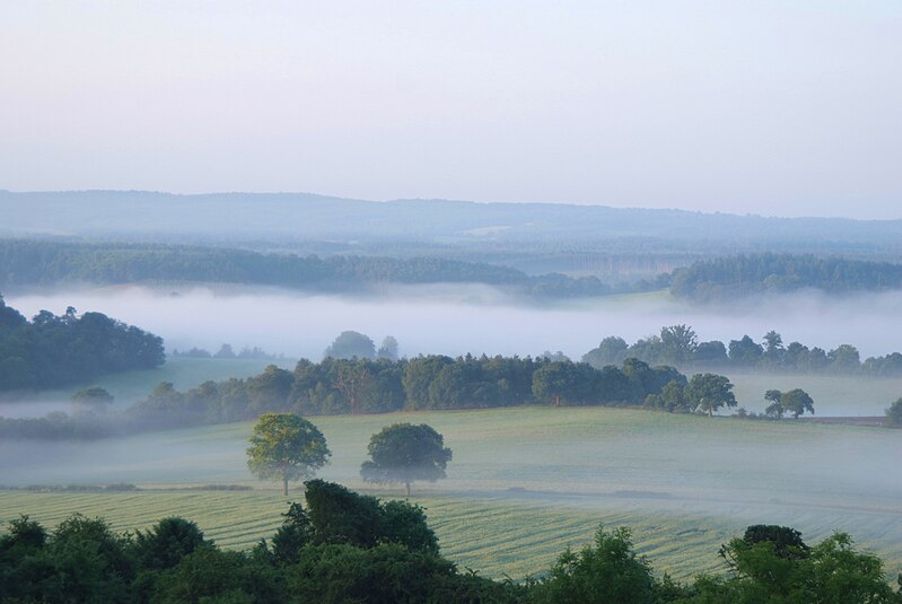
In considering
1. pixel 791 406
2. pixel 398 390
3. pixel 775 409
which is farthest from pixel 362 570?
pixel 398 390

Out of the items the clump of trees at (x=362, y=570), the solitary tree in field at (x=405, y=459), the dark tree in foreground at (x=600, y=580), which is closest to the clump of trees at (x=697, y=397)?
the solitary tree in field at (x=405, y=459)

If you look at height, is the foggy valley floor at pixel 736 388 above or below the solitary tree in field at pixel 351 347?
below

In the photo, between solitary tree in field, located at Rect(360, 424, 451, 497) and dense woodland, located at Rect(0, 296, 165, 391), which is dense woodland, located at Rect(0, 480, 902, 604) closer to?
solitary tree in field, located at Rect(360, 424, 451, 497)

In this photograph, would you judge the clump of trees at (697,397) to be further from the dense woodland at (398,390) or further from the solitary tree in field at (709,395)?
the dense woodland at (398,390)

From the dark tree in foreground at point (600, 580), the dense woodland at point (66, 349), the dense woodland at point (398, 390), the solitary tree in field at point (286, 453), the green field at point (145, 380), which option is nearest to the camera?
the dark tree in foreground at point (600, 580)

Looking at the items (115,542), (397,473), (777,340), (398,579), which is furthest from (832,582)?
(777,340)

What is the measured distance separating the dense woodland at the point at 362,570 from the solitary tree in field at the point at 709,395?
46071 millimetres

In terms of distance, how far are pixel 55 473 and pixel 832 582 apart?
49.6 metres

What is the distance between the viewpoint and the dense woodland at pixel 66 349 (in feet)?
298

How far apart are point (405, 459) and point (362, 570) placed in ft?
110

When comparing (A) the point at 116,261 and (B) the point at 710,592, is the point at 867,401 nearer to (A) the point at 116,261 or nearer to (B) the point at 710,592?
(B) the point at 710,592

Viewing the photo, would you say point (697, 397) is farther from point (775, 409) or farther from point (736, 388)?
point (736, 388)

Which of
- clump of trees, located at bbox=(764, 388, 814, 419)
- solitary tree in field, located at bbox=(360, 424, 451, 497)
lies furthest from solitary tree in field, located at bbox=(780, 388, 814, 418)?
solitary tree in field, located at bbox=(360, 424, 451, 497)

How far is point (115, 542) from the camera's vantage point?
1031 inches
